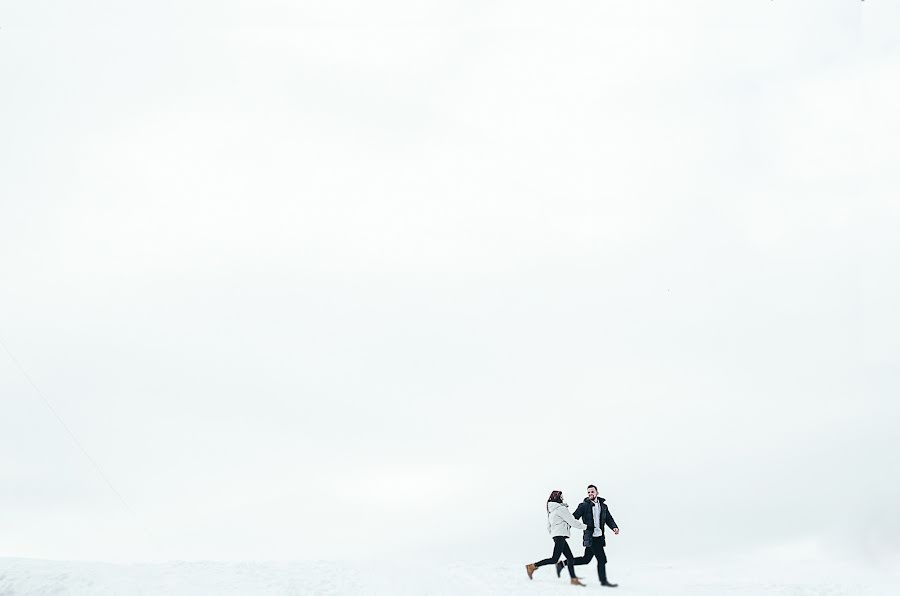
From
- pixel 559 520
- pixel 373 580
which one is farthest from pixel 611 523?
pixel 373 580

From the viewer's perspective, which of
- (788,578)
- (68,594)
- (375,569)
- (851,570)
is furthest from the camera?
(851,570)

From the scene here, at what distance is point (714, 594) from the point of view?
22.0 metres

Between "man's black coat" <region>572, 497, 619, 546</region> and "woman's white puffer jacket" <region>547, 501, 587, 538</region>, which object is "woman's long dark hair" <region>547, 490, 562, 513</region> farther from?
"man's black coat" <region>572, 497, 619, 546</region>

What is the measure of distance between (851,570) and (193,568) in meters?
18.5

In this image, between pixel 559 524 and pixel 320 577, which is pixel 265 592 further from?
pixel 559 524

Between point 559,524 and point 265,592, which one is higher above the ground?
point 559,524

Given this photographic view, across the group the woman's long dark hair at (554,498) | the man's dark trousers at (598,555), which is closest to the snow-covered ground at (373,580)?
the man's dark trousers at (598,555)

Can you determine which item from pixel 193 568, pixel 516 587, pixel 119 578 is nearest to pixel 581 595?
pixel 516 587

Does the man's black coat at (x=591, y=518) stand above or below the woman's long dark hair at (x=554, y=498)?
below

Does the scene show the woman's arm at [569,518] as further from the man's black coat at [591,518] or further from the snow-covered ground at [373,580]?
the snow-covered ground at [373,580]

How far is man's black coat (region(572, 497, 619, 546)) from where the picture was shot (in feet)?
73.8

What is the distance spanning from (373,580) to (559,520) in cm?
498

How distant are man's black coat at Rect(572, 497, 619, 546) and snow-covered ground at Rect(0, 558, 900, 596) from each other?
1193 millimetres

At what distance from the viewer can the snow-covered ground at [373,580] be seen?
19.3 metres
